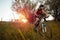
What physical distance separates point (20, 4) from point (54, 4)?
8874 millimetres

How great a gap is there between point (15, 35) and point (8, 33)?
0.31 metres

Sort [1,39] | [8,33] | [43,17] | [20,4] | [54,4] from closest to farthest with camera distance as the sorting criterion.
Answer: [1,39]
[8,33]
[43,17]
[20,4]
[54,4]

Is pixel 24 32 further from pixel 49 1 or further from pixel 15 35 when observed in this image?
pixel 49 1

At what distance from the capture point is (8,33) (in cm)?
850


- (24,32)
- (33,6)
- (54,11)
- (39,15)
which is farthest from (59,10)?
(24,32)

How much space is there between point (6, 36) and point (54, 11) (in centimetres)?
4334

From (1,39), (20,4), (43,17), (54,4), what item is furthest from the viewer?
(54,4)

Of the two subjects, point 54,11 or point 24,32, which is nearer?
point 24,32

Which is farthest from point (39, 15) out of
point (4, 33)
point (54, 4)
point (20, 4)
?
point (54, 4)

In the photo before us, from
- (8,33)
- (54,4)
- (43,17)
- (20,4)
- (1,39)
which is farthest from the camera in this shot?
(54,4)

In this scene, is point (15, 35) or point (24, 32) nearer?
point (15, 35)

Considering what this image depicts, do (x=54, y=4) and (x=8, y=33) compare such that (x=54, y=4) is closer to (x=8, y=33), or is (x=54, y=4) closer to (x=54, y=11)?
(x=54, y=11)

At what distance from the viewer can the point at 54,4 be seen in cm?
4956

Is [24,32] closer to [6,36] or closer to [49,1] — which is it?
[6,36]
